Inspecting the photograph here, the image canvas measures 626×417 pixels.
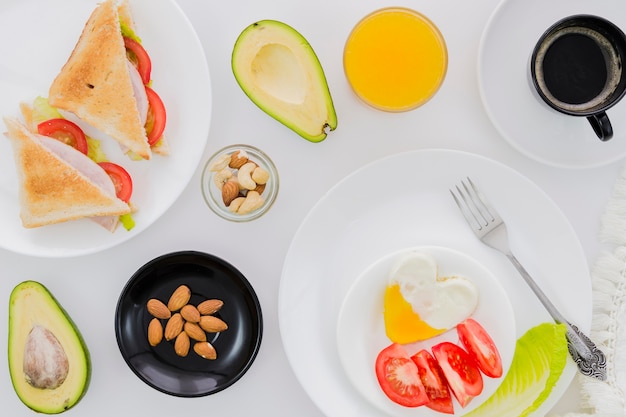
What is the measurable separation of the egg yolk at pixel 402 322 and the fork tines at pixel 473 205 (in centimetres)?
20

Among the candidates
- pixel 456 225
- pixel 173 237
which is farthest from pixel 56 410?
pixel 456 225

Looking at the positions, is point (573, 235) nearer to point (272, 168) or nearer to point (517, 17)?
point (517, 17)

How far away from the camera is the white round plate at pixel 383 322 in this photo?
1.19 meters

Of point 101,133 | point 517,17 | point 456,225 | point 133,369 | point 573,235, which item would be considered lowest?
point 573,235

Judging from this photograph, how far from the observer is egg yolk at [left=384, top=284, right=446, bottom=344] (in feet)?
3.96

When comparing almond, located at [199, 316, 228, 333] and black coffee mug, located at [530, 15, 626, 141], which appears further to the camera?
almond, located at [199, 316, 228, 333]

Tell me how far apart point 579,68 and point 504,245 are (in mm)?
346

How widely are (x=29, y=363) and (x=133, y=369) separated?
0.67 feet

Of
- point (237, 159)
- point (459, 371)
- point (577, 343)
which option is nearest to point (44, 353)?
point (237, 159)

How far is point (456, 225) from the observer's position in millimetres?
1237

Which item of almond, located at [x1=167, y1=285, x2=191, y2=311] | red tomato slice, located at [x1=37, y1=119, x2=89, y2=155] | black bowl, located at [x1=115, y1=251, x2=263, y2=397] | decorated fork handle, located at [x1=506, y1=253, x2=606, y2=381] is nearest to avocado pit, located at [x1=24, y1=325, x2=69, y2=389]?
black bowl, located at [x1=115, y1=251, x2=263, y2=397]

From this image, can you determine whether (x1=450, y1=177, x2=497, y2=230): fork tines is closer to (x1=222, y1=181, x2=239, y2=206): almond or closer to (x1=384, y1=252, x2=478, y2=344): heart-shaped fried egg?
(x1=384, y1=252, x2=478, y2=344): heart-shaped fried egg

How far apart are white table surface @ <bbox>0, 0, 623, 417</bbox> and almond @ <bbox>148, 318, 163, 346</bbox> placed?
0.09 metres

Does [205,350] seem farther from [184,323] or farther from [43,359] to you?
[43,359]
